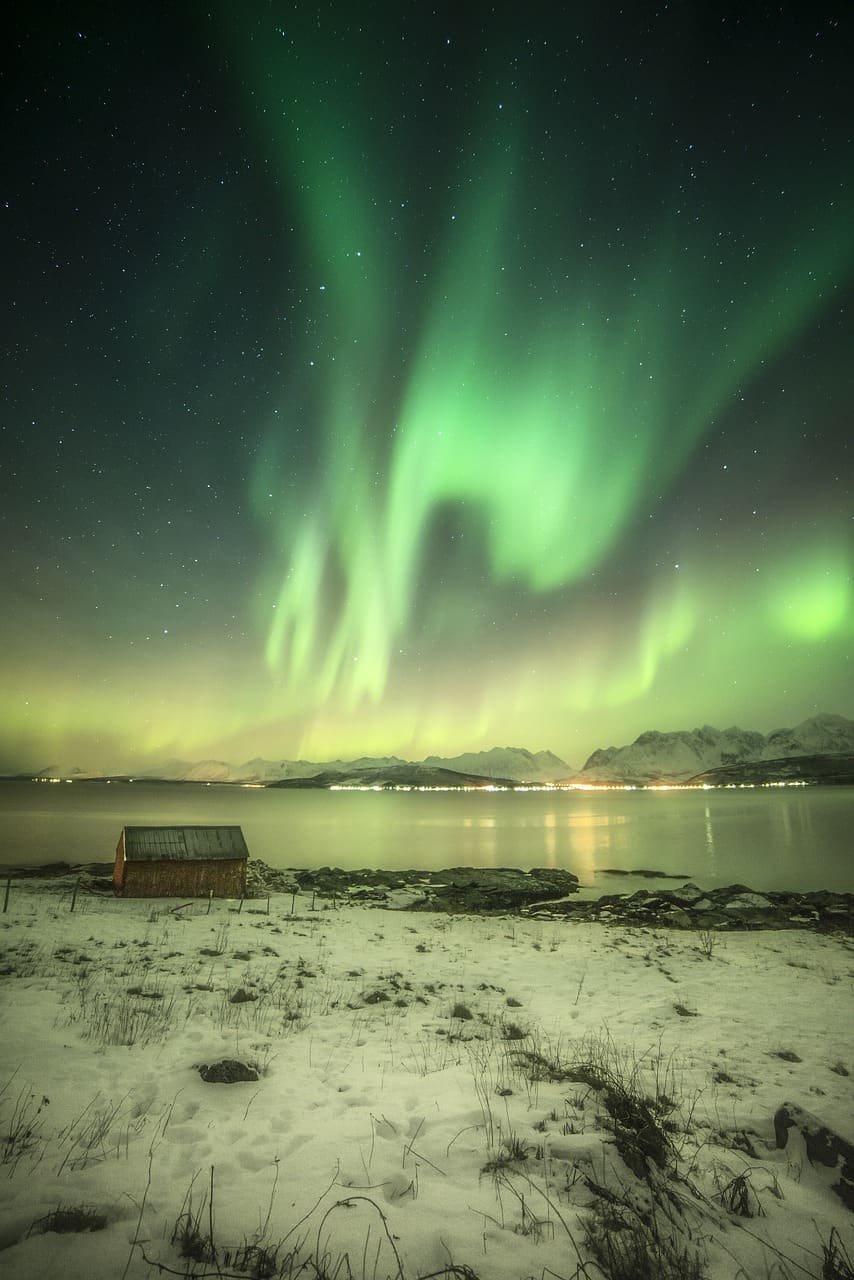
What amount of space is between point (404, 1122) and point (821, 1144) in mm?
4594

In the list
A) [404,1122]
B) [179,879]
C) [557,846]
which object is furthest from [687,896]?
[557,846]

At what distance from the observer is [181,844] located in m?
29.2

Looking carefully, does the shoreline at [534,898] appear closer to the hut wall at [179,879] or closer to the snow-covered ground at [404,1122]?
the hut wall at [179,879]

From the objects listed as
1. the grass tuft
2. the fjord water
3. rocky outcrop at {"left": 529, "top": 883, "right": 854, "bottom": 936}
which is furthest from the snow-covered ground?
the fjord water

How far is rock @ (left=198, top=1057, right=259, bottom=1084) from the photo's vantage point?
7828 millimetres

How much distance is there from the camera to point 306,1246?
4.70 metres

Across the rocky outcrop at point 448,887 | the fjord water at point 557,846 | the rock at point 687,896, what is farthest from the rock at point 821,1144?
the fjord water at point 557,846

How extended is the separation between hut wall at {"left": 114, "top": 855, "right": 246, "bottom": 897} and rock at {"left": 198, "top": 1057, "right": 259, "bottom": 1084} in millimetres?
22989

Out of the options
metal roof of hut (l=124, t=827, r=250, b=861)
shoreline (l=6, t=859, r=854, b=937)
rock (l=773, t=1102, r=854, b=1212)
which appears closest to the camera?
rock (l=773, t=1102, r=854, b=1212)

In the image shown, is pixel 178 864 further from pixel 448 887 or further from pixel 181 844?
pixel 448 887

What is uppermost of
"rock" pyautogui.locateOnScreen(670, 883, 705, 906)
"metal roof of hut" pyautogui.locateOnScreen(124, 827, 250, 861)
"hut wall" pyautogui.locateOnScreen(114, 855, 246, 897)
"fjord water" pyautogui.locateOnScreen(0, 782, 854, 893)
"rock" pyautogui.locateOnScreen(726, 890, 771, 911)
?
"metal roof of hut" pyautogui.locateOnScreen(124, 827, 250, 861)

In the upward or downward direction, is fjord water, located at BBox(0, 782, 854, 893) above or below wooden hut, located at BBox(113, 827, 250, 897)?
below

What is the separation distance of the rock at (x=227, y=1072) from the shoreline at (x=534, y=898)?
18.9m

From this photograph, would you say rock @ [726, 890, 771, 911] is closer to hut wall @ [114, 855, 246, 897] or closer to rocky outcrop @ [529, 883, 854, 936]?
rocky outcrop @ [529, 883, 854, 936]
